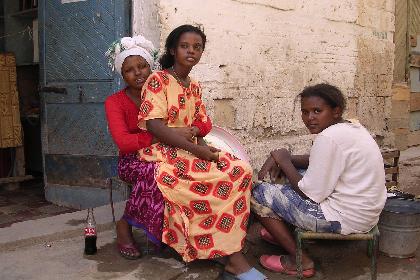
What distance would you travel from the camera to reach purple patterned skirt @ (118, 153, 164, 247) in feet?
9.63

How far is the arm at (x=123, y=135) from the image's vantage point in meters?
3.09

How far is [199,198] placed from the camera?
284cm

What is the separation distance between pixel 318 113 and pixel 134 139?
45.4 inches

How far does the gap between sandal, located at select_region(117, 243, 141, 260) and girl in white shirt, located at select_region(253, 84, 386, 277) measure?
849 mm

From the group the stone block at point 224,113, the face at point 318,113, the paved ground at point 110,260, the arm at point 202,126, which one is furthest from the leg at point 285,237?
the stone block at point 224,113

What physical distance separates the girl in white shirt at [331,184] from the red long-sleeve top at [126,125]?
806mm

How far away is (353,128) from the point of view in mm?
Result: 2840

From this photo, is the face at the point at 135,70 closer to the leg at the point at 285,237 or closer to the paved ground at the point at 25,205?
the leg at the point at 285,237

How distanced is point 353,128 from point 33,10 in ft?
15.3

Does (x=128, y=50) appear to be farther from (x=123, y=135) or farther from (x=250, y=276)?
(x=250, y=276)

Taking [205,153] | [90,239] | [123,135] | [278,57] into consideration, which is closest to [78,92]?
[123,135]

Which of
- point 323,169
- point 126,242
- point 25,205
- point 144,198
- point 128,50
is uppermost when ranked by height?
point 128,50

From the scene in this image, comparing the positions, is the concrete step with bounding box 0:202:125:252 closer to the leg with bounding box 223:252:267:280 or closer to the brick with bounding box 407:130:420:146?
the leg with bounding box 223:252:267:280

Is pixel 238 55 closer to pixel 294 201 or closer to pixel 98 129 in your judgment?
pixel 98 129
